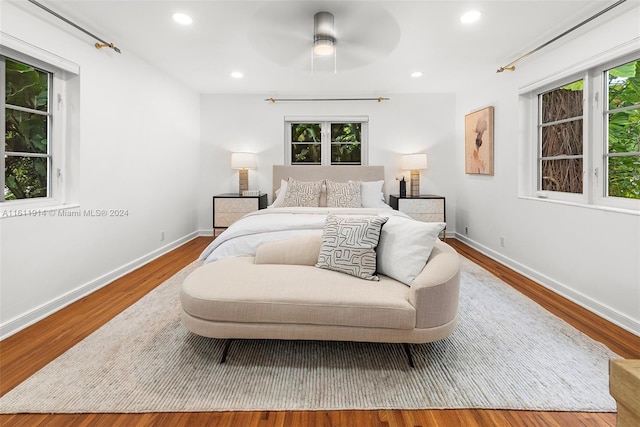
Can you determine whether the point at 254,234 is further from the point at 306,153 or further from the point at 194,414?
the point at 306,153

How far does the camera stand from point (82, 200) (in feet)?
9.71

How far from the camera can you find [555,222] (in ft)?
10.2

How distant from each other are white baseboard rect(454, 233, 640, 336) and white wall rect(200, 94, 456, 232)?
1.68 m

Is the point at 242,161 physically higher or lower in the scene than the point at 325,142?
lower

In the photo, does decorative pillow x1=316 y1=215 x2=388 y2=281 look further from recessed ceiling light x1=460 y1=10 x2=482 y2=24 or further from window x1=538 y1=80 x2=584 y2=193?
window x1=538 y1=80 x2=584 y2=193

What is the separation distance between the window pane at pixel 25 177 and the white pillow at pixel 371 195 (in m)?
3.43

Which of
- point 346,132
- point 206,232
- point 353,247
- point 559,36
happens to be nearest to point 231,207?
point 206,232

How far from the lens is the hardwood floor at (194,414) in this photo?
1.45 metres

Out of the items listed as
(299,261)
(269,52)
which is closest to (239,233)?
(299,261)

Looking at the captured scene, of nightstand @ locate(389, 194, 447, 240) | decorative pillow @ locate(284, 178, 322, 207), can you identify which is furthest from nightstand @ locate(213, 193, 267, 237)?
nightstand @ locate(389, 194, 447, 240)

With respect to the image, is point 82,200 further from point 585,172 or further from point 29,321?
point 585,172

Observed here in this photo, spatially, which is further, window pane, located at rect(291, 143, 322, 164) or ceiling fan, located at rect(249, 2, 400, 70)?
window pane, located at rect(291, 143, 322, 164)

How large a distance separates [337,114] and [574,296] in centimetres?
393

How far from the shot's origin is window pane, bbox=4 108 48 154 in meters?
2.45
